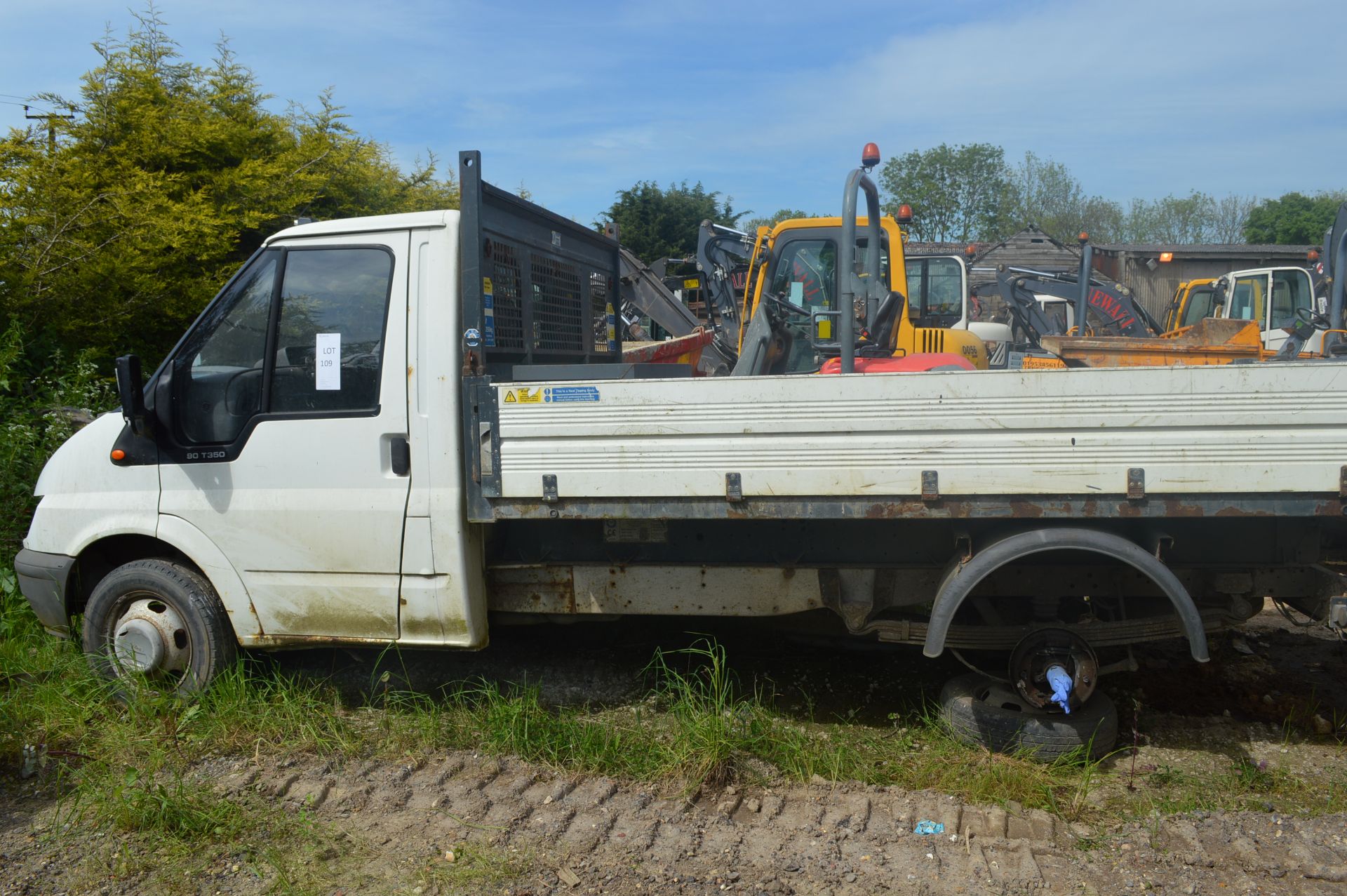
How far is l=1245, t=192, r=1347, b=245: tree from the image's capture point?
115ft

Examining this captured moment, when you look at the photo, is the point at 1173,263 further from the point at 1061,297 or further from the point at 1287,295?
the point at 1061,297

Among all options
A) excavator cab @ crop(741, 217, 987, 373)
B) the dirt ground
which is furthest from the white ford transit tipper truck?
excavator cab @ crop(741, 217, 987, 373)

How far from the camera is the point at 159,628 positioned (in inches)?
166

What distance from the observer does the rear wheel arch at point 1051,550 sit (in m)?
3.40

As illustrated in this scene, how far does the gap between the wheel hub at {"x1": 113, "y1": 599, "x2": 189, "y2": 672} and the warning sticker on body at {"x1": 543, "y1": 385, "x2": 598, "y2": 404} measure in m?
2.06

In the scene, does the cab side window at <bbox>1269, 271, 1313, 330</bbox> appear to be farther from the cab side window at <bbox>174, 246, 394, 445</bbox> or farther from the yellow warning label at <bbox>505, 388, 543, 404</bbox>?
the cab side window at <bbox>174, 246, 394, 445</bbox>

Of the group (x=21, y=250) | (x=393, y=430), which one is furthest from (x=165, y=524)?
(x=21, y=250)

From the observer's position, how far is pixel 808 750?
3807 mm

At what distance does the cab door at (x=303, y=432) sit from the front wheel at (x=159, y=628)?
9.8 inches

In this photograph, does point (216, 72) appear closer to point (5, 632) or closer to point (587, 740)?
point (5, 632)

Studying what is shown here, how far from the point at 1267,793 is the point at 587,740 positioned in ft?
8.46

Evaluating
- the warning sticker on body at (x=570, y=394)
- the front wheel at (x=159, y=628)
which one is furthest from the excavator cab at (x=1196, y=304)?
the front wheel at (x=159, y=628)

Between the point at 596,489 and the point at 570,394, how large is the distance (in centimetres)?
38

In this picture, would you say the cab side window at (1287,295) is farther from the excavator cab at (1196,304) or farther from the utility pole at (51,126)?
the utility pole at (51,126)
